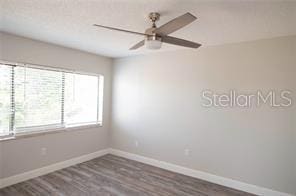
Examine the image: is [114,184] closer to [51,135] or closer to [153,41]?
[51,135]

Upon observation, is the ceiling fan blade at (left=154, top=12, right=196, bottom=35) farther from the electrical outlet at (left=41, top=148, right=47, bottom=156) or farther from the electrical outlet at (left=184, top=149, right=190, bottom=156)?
the electrical outlet at (left=41, top=148, right=47, bottom=156)

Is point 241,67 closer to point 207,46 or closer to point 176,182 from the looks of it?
point 207,46

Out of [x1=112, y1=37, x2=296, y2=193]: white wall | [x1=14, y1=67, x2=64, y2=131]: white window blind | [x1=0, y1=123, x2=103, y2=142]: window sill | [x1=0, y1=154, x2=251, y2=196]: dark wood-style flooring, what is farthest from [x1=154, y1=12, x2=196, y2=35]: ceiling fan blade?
[x1=0, y1=123, x2=103, y2=142]: window sill

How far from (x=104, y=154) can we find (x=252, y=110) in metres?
3.33

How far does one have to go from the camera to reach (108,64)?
15.4ft

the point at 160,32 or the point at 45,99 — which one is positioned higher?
the point at 160,32

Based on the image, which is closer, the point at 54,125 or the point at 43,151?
the point at 43,151

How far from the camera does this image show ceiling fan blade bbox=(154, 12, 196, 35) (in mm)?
1639

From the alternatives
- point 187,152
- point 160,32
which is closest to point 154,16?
point 160,32

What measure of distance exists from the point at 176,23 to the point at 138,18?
2.25ft

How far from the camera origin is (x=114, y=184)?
3227 millimetres

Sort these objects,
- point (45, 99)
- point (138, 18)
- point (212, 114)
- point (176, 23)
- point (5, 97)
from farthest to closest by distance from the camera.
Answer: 1. point (45, 99)
2. point (212, 114)
3. point (5, 97)
4. point (138, 18)
5. point (176, 23)

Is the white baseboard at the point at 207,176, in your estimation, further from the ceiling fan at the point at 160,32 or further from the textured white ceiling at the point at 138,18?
the ceiling fan at the point at 160,32

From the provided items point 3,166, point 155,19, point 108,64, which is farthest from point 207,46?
point 3,166
